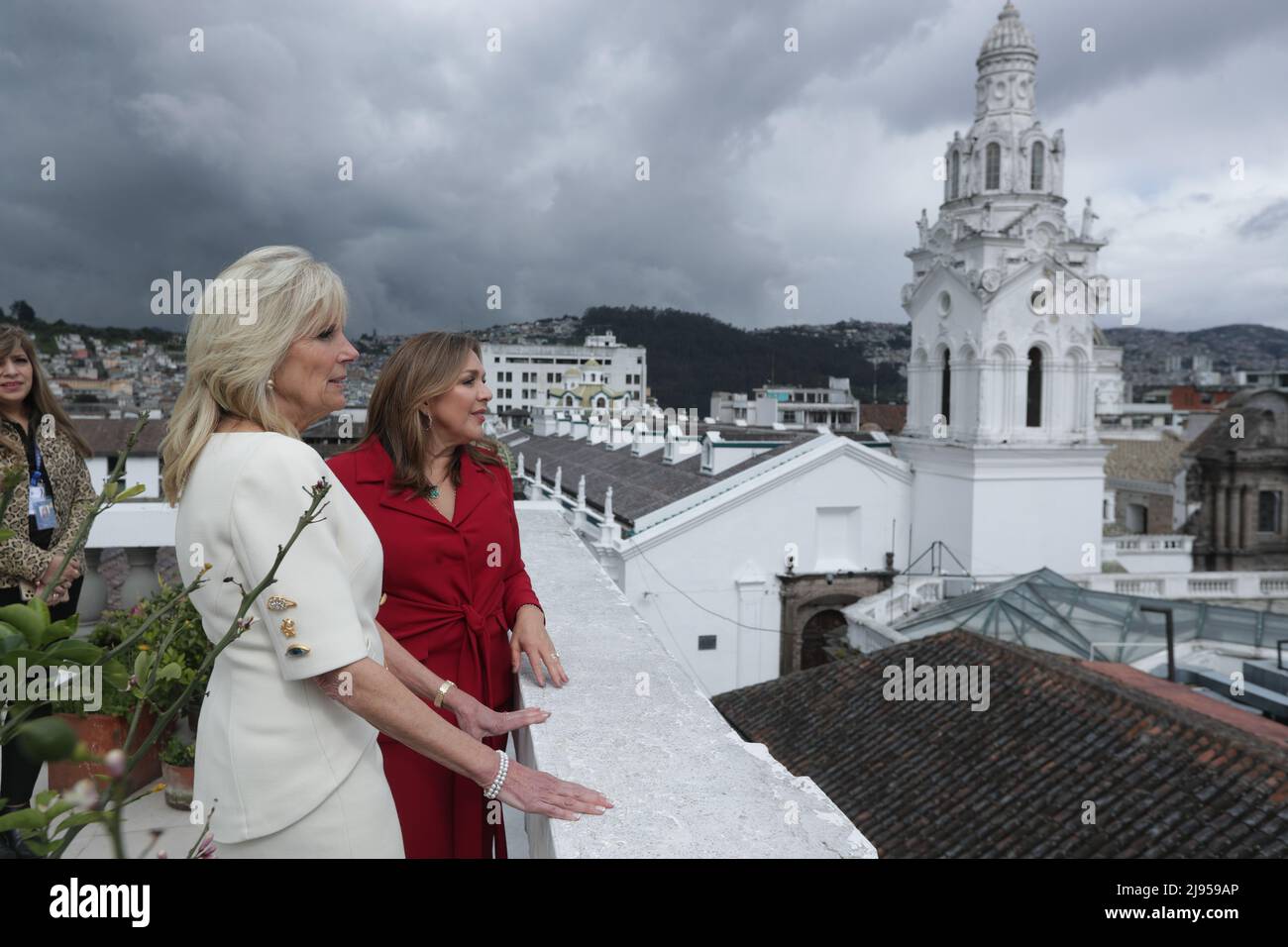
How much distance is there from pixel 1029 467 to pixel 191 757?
26.6 m

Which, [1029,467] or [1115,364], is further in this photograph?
[1115,364]

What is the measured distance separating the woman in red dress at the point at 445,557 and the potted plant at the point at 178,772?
1454mm

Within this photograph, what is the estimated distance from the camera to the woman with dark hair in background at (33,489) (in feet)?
10.9

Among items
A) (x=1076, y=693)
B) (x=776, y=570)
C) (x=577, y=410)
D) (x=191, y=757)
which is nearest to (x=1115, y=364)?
(x=577, y=410)

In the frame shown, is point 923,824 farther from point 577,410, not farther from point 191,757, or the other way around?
point 577,410

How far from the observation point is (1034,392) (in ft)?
91.8

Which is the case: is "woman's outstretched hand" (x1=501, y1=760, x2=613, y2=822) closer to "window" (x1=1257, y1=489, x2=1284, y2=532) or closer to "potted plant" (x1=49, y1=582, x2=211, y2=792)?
"potted plant" (x1=49, y1=582, x2=211, y2=792)

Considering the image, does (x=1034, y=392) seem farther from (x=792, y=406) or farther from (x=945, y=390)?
(x=792, y=406)

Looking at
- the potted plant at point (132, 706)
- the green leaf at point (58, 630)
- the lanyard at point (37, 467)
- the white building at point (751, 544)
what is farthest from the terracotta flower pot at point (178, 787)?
the white building at point (751, 544)

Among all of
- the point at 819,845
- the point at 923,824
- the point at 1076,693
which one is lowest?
the point at 923,824

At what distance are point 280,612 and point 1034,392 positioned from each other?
28809 millimetres

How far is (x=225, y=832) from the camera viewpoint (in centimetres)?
199

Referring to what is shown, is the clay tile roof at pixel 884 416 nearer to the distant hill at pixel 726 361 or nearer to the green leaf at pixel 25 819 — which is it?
the distant hill at pixel 726 361
